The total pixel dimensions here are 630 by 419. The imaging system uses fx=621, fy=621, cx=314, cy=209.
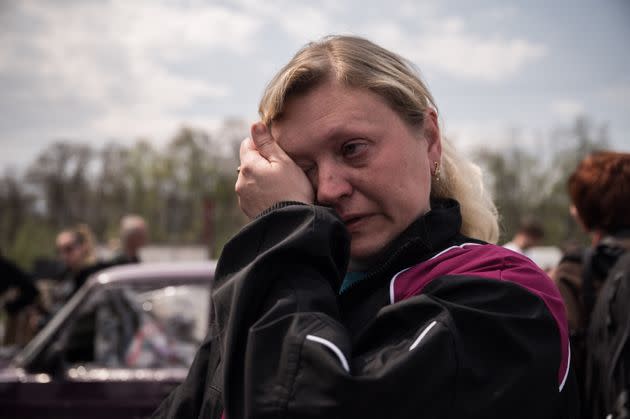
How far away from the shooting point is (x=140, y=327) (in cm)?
427

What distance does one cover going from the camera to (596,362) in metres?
2.47

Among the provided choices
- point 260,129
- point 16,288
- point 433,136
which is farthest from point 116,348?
point 16,288

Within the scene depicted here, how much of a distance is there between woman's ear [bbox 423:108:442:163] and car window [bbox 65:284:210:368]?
297 centimetres

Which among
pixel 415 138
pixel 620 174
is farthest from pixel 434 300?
pixel 620 174

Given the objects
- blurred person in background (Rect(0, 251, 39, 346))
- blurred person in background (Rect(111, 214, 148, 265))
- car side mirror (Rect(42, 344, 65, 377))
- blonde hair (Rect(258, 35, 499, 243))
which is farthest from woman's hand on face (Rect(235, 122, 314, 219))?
blurred person in background (Rect(0, 251, 39, 346))

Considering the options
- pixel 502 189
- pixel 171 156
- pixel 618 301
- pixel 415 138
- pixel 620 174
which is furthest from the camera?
pixel 171 156

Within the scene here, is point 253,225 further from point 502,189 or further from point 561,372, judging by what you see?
point 502,189

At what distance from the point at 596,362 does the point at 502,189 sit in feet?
123

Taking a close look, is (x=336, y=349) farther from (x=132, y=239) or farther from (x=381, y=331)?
(x=132, y=239)

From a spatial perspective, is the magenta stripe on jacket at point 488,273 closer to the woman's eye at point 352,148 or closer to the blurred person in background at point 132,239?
the woman's eye at point 352,148

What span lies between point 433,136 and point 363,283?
1.62 feet

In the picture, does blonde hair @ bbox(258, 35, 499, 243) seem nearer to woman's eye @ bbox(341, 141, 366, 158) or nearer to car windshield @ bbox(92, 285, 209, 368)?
woman's eye @ bbox(341, 141, 366, 158)

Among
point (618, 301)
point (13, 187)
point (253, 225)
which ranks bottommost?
point (13, 187)

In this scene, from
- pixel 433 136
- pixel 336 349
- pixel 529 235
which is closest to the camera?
pixel 336 349
